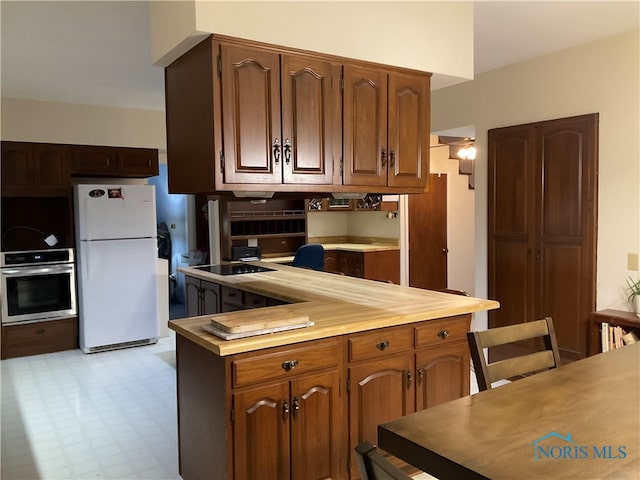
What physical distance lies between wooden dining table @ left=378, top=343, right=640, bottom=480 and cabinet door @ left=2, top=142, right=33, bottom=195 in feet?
16.2

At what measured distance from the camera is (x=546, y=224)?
389 centimetres

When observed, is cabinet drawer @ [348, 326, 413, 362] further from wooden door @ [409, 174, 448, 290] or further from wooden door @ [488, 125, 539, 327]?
wooden door @ [409, 174, 448, 290]

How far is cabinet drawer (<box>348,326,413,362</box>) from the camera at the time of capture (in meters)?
2.32

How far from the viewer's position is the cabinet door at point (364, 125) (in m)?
2.77

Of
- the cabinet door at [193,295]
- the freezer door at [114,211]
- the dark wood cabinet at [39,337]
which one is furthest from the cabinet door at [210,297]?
the dark wood cabinet at [39,337]

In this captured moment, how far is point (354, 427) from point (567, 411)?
1.20 meters

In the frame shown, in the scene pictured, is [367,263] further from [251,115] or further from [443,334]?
[251,115]

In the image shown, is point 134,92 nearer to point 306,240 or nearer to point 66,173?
point 66,173

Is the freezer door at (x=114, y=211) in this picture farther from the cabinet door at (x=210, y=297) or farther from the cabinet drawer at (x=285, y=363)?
the cabinet drawer at (x=285, y=363)

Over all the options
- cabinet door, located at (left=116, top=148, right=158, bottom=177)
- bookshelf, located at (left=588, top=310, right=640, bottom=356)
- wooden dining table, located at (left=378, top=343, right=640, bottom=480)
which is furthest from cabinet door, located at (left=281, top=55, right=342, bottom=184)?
cabinet door, located at (left=116, top=148, right=158, bottom=177)

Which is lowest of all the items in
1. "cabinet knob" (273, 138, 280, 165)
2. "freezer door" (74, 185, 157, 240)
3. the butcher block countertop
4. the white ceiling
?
the butcher block countertop

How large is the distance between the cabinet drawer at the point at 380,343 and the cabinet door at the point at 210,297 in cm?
181

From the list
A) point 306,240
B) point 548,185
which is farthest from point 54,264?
point 548,185

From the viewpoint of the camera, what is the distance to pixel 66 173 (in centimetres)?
522
